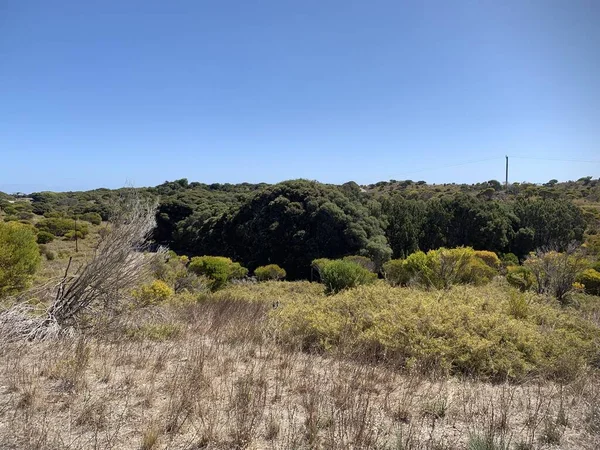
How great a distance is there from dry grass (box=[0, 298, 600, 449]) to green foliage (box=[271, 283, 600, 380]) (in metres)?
0.29

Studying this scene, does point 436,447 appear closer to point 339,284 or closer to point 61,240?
point 339,284

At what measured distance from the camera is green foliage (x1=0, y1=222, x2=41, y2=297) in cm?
831

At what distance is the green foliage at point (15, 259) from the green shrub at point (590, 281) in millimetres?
15937

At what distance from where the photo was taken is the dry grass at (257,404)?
2.87 meters

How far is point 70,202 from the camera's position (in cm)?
4012

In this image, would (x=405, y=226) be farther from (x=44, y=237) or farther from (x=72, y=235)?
(x=44, y=237)

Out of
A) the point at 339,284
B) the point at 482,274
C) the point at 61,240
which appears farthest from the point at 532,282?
the point at 61,240

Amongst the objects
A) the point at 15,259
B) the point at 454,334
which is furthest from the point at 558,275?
the point at 15,259

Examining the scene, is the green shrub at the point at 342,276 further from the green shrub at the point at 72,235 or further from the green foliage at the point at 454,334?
the green shrub at the point at 72,235

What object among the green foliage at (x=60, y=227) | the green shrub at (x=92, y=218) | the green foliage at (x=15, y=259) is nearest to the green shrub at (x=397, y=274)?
the green foliage at (x=15, y=259)

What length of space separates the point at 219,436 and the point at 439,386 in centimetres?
234

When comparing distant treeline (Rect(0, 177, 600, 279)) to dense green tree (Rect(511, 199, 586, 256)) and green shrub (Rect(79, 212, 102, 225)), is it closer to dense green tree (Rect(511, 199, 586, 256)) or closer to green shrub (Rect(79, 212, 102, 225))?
dense green tree (Rect(511, 199, 586, 256))

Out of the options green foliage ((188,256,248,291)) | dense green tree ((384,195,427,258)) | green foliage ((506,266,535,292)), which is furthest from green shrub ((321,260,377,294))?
dense green tree ((384,195,427,258))

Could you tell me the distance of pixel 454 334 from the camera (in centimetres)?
511
